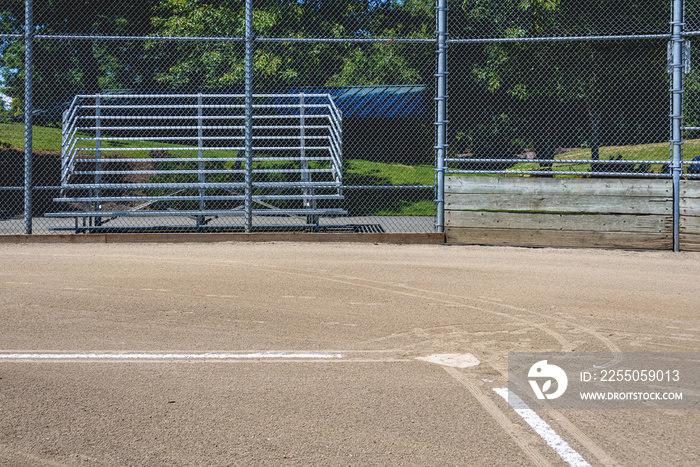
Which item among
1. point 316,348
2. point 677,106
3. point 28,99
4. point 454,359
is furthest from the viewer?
point 28,99

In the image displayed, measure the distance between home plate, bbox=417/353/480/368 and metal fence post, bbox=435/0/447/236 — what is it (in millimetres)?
6256

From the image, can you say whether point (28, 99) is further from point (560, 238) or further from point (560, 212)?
point (560, 238)

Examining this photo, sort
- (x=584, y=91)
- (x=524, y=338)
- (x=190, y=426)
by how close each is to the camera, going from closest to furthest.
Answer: (x=190, y=426) < (x=524, y=338) < (x=584, y=91)

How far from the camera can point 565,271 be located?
859 centimetres

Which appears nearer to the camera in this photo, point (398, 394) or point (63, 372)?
point (398, 394)

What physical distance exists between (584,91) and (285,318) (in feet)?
43.7

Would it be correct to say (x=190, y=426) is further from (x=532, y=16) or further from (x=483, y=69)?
(x=532, y=16)

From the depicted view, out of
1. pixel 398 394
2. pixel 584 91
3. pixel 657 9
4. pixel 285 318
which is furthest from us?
pixel 584 91

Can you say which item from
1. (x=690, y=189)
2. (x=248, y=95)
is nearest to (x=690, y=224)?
(x=690, y=189)

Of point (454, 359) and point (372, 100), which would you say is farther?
point (372, 100)

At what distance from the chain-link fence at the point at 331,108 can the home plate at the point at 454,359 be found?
6.30 metres

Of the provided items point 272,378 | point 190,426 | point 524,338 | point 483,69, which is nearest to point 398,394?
point 272,378

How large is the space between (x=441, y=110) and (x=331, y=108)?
3.72 meters

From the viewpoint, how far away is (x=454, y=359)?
16.0 ft
